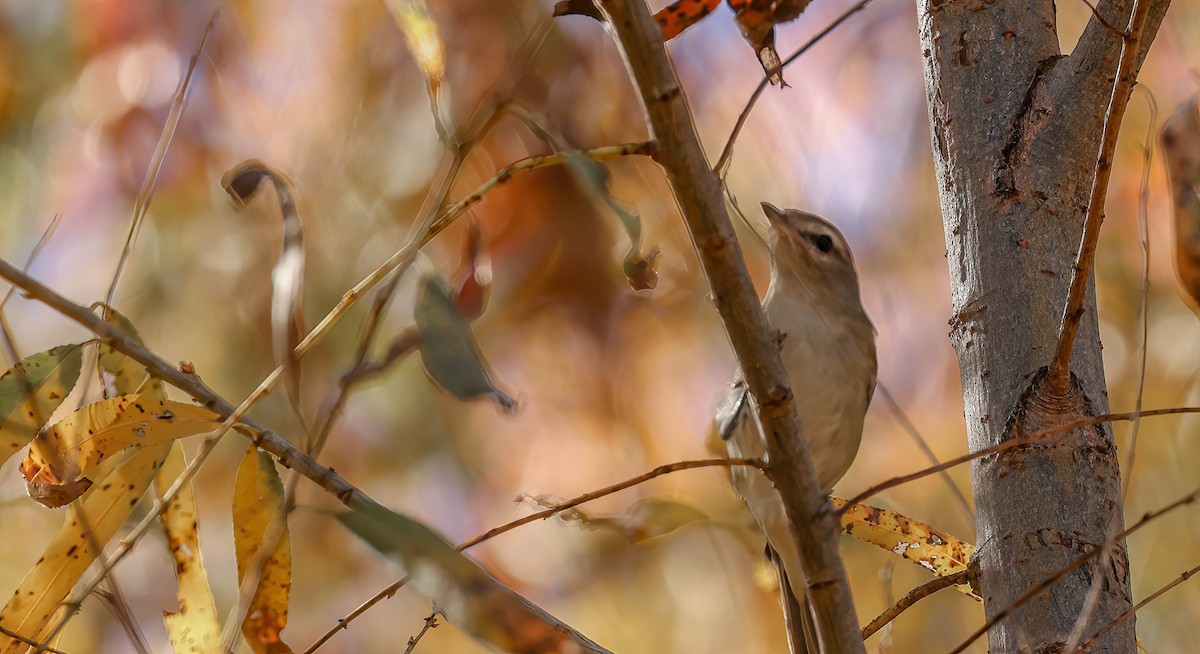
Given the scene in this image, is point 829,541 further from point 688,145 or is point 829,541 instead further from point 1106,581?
point 1106,581

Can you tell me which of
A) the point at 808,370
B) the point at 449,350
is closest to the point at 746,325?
the point at 449,350

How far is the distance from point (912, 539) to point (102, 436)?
43.3 inches

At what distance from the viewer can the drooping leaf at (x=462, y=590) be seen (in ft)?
3.02

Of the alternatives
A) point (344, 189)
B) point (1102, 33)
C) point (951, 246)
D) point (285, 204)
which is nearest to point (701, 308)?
point (344, 189)

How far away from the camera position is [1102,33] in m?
1.29

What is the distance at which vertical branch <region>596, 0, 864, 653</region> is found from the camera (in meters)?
0.82

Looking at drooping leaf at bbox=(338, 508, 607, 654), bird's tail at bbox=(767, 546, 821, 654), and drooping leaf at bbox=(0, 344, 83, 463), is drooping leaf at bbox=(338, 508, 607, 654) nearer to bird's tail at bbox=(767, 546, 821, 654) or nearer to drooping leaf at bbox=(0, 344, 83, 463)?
drooping leaf at bbox=(0, 344, 83, 463)

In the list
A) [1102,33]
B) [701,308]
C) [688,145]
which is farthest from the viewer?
[701,308]

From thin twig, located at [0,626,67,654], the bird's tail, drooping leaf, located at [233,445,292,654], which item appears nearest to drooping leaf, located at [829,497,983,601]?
the bird's tail

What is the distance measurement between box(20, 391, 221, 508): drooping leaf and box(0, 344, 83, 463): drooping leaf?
0.03m

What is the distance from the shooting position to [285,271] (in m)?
1.01

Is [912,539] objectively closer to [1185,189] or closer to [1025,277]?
[1025,277]

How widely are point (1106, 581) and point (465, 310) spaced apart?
2.64 feet

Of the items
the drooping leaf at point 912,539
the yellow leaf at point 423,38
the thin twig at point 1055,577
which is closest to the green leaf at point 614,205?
the yellow leaf at point 423,38
